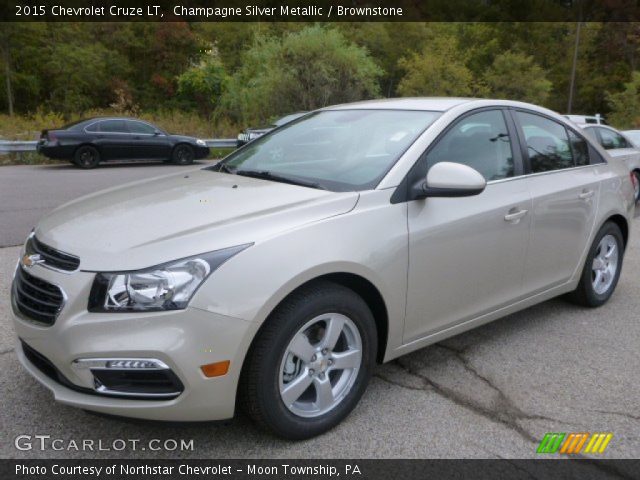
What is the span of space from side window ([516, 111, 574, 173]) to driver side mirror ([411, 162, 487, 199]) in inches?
42.6

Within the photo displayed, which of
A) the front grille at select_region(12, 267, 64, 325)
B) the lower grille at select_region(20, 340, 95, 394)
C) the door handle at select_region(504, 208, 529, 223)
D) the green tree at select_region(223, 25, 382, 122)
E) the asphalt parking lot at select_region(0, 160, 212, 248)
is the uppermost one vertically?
the green tree at select_region(223, 25, 382, 122)

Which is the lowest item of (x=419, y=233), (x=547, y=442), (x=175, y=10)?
(x=547, y=442)

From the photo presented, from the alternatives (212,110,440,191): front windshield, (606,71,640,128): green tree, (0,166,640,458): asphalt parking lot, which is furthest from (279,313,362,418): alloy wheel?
(606,71,640,128): green tree

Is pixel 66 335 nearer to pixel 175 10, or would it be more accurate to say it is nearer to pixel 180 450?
pixel 180 450

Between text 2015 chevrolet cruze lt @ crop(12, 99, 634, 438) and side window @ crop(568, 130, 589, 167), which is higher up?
side window @ crop(568, 130, 589, 167)

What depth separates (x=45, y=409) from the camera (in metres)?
3.07

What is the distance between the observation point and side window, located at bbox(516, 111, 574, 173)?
4.08 m

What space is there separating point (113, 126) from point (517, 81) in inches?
1178

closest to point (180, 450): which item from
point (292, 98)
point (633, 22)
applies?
point (292, 98)

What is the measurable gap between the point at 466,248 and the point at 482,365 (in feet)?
2.73

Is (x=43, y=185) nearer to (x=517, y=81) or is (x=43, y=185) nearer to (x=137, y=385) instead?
(x=137, y=385)

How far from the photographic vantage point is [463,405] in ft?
10.7

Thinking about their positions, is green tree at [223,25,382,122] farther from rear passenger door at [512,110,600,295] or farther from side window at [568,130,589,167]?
rear passenger door at [512,110,600,295]

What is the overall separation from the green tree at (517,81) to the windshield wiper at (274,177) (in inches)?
1470
